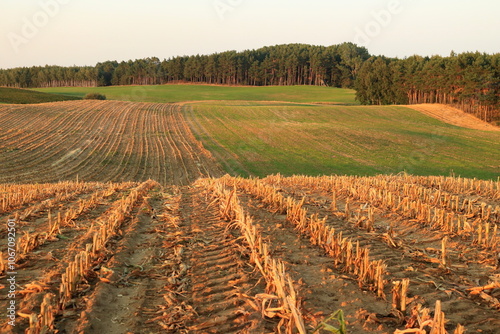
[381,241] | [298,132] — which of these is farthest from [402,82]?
[381,241]

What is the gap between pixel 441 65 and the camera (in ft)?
240

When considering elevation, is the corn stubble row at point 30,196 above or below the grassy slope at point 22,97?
below

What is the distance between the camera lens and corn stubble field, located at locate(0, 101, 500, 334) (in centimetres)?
462

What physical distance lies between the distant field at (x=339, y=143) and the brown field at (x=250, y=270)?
19.8 meters

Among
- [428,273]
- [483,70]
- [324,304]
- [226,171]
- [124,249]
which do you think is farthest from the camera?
[483,70]

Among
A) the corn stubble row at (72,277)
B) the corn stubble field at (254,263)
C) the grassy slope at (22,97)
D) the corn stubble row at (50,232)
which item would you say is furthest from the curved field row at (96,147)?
the grassy slope at (22,97)

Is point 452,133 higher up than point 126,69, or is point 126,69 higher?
point 126,69

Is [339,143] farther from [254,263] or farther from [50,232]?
[254,263]

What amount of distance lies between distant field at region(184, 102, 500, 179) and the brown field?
65.0 feet

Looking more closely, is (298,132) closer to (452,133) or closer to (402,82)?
(452,133)

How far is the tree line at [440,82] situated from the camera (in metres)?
61.9

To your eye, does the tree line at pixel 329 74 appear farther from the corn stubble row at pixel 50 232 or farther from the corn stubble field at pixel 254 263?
the corn stubble row at pixel 50 232

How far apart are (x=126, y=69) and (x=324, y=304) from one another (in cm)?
14860

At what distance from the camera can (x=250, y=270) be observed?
20.0 feet
